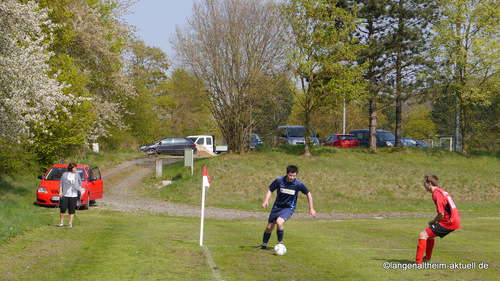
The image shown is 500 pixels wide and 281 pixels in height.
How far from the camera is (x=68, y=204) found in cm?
1556

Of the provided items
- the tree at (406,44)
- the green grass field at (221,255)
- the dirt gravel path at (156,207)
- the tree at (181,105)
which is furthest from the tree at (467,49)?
the tree at (181,105)

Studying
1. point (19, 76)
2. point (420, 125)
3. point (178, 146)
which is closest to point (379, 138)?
point (178, 146)

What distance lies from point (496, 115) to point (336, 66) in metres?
30.9

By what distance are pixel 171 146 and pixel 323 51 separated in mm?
16542

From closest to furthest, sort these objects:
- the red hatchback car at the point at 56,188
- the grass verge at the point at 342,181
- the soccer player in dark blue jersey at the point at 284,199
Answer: the soccer player in dark blue jersey at the point at 284,199 < the red hatchback car at the point at 56,188 < the grass verge at the point at 342,181

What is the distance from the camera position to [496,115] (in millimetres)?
58781

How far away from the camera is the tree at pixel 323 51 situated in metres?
36.8

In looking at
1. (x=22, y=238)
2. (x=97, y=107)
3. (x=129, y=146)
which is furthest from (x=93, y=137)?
(x=22, y=238)

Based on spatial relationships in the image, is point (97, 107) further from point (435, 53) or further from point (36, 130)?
point (435, 53)

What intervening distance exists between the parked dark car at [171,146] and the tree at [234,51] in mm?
10587

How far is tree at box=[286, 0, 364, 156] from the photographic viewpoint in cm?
3684

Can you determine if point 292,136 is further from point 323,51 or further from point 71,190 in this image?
point 71,190

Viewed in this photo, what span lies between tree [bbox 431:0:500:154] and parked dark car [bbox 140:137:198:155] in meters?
21.4

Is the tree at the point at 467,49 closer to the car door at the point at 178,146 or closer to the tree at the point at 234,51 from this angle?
the tree at the point at 234,51
